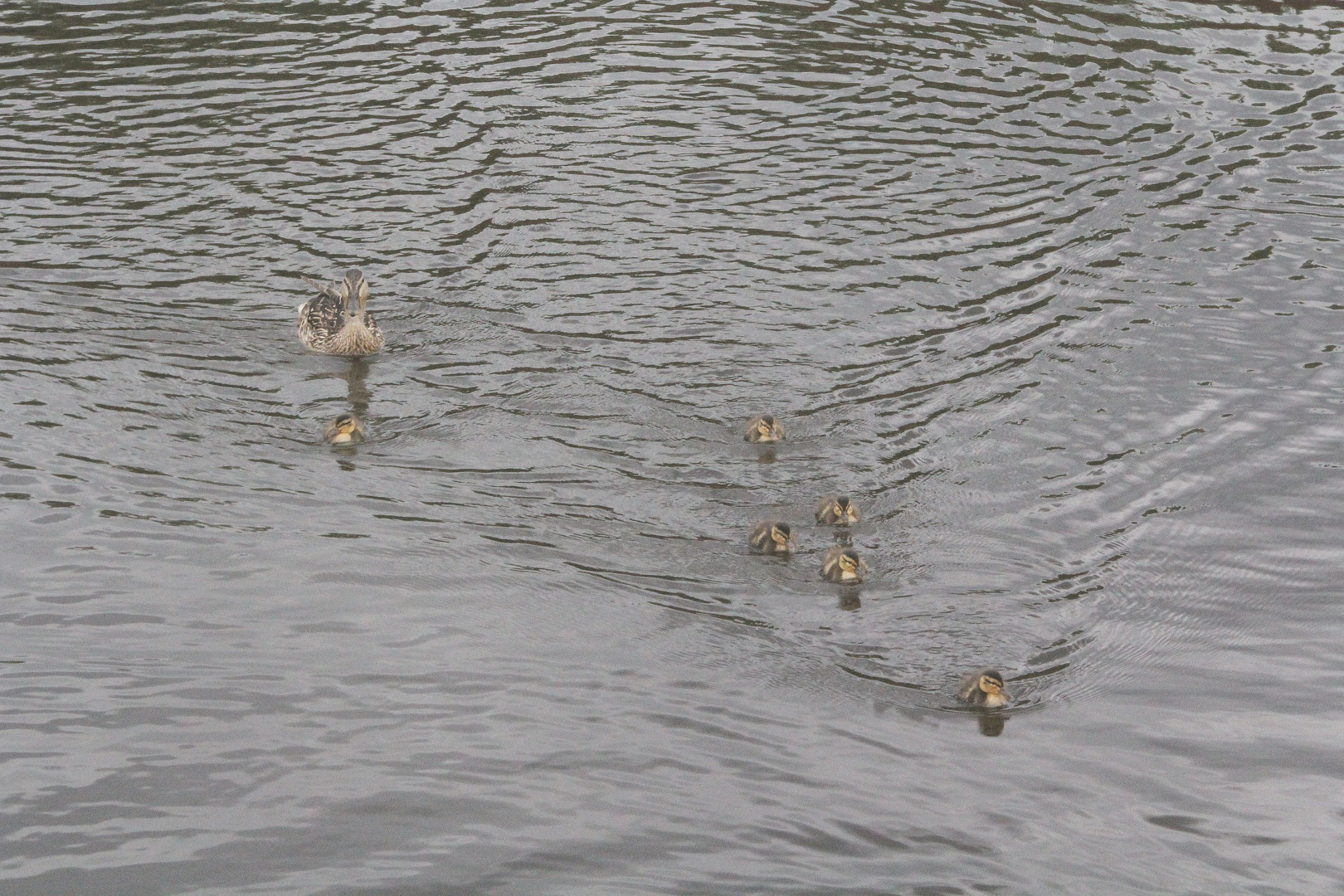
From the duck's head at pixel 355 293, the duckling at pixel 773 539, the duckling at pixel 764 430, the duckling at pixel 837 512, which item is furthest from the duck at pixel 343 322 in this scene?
the duckling at pixel 837 512

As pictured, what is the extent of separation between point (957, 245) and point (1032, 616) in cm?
506

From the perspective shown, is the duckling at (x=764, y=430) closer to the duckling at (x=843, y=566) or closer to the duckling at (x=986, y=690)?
the duckling at (x=843, y=566)

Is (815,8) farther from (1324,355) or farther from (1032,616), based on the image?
(1032,616)

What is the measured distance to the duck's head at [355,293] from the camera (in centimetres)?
1123

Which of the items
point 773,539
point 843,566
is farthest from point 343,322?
point 843,566

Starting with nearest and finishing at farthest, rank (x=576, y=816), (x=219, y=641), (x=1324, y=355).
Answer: (x=576, y=816) → (x=219, y=641) → (x=1324, y=355)

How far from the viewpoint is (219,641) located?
316 inches

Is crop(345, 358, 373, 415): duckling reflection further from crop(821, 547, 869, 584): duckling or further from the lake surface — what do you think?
crop(821, 547, 869, 584): duckling

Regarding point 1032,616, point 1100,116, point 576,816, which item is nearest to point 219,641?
point 576,816

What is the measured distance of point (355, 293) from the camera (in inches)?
442

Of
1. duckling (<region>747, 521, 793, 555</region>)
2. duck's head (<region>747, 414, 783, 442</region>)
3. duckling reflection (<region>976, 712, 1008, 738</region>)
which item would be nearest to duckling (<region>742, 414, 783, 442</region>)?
duck's head (<region>747, 414, 783, 442</region>)

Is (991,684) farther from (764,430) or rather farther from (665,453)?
(665,453)

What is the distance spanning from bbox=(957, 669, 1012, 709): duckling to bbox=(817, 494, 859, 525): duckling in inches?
64.0

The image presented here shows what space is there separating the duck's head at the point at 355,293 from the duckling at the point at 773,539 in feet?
12.2
